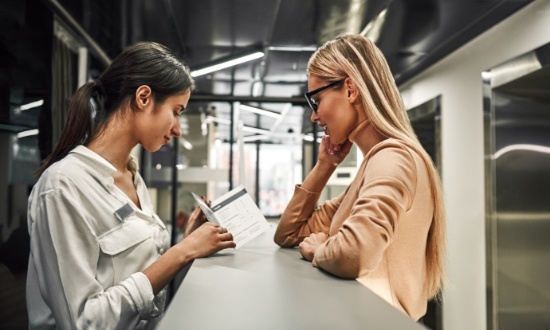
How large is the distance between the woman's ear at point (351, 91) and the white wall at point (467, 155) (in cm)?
208

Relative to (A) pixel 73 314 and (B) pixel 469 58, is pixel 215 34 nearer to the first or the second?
(B) pixel 469 58

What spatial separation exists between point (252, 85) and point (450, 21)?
2709mm

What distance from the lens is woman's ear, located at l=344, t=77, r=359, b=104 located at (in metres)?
1.19

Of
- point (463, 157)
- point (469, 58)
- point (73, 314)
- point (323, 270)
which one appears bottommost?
point (73, 314)

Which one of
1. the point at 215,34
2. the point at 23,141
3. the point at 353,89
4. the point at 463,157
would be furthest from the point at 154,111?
the point at 463,157

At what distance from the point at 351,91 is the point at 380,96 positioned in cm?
8

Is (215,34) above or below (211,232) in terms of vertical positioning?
above

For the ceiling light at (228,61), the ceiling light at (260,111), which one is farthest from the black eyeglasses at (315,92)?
the ceiling light at (260,111)

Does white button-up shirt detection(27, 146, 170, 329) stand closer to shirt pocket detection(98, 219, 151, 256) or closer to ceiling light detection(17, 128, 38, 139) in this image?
shirt pocket detection(98, 219, 151, 256)

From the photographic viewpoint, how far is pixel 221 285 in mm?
869

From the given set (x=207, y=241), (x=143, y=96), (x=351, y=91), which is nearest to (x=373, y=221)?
(x=351, y=91)

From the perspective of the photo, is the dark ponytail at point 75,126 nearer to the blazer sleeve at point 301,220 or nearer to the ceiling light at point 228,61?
the blazer sleeve at point 301,220

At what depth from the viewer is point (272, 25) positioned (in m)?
3.29

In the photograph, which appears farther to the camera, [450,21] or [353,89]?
[450,21]
